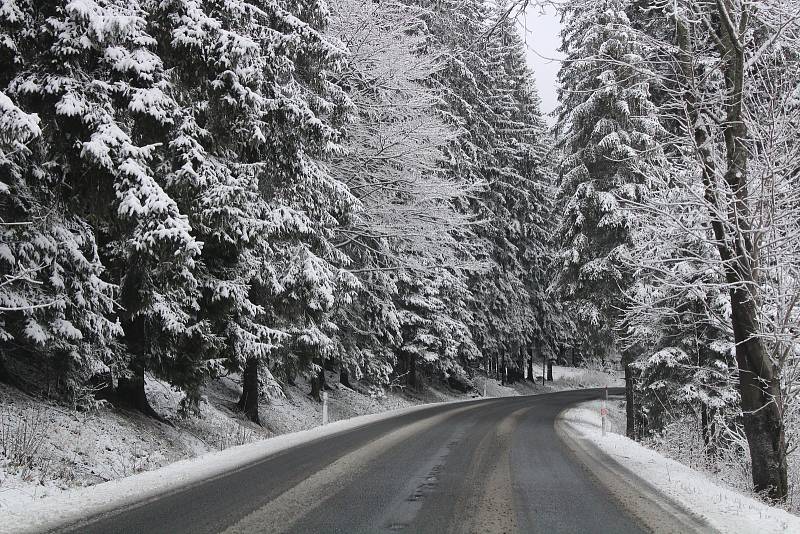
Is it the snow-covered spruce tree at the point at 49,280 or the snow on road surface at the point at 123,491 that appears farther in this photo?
the snow-covered spruce tree at the point at 49,280

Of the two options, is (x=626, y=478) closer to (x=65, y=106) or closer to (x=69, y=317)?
(x=69, y=317)

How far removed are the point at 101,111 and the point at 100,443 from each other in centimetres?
440

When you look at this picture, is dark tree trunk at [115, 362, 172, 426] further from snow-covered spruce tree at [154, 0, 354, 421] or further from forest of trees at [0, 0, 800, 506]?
snow-covered spruce tree at [154, 0, 354, 421]

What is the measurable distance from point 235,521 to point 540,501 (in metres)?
3.03

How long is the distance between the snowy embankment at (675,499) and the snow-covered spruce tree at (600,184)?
7.88 meters

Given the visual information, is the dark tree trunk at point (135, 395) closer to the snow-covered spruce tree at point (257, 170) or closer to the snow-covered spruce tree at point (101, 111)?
the snow-covered spruce tree at point (257, 170)

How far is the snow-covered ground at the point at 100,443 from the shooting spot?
5.72m

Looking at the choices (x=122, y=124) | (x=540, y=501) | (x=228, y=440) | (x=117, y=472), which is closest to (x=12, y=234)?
(x=122, y=124)

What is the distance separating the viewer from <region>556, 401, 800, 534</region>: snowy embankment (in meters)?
5.13

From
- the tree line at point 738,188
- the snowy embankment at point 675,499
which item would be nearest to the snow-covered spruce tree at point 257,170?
the tree line at point 738,188

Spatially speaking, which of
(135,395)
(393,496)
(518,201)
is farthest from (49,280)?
(518,201)

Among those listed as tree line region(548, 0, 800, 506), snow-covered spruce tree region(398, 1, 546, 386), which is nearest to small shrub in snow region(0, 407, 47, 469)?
tree line region(548, 0, 800, 506)

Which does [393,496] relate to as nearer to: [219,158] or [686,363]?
[219,158]

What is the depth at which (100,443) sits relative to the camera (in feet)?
25.5
